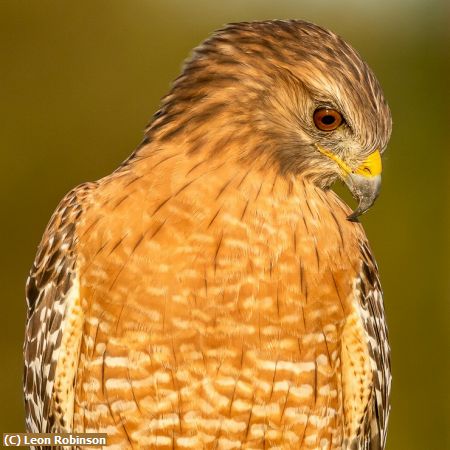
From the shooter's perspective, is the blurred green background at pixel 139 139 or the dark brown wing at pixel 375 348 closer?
the dark brown wing at pixel 375 348

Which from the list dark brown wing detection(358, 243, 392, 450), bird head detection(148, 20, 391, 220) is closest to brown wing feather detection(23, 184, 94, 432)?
bird head detection(148, 20, 391, 220)

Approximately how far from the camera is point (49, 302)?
Answer: 3102mm

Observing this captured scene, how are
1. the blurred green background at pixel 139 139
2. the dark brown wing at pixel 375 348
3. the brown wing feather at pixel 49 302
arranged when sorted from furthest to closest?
the blurred green background at pixel 139 139 → the dark brown wing at pixel 375 348 → the brown wing feather at pixel 49 302

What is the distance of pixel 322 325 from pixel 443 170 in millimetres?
5359

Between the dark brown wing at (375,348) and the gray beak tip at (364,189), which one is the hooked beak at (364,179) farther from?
the dark brown wing at (375,348)

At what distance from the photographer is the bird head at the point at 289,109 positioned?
2.85 metres

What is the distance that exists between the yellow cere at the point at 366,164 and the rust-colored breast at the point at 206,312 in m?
0.16

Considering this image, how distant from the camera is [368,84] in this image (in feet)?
9.38

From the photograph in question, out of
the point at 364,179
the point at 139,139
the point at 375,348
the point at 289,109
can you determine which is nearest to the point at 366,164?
the point at 364,179

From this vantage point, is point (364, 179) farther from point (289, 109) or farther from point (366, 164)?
point (289, 109)

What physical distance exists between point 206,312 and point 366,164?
2.20 ft

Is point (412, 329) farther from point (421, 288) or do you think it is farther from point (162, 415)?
point (162, 415)

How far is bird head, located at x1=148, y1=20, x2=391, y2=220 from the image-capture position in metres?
2.85

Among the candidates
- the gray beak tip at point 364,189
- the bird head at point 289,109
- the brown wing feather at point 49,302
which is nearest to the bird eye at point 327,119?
the bird head at point 289,109
